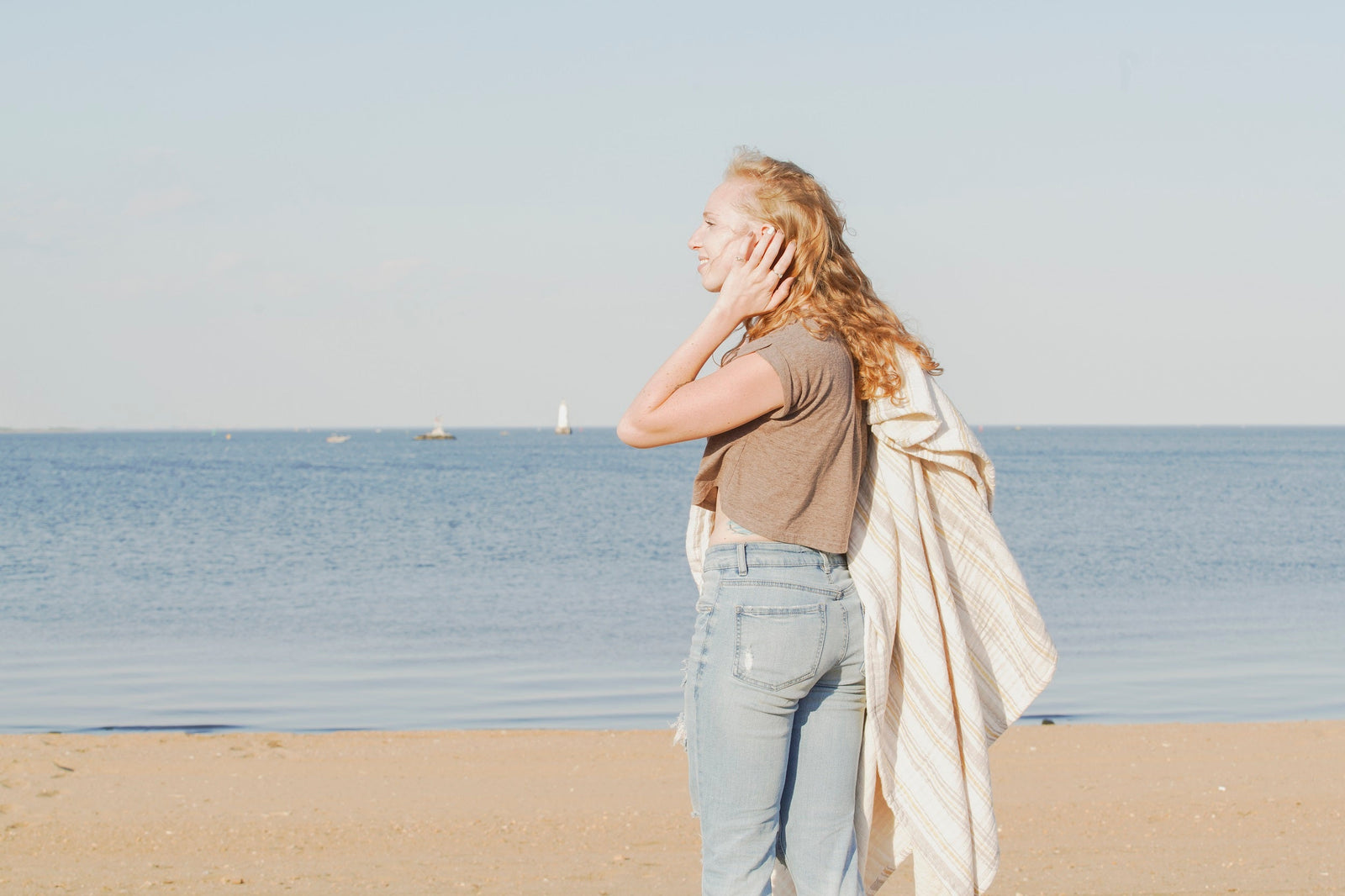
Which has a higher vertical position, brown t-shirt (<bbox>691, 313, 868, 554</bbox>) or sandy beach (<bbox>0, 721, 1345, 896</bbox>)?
brown t-shirt (<bbox>691, 313, 868, 554</bbox>)

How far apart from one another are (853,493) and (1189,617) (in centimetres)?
1471

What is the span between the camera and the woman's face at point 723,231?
2.43 metres

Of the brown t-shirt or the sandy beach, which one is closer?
the brown t-shirt

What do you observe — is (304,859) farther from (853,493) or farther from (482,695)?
(482,695)

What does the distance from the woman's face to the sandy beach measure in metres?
3.01

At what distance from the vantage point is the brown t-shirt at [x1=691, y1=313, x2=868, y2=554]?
2291 mm

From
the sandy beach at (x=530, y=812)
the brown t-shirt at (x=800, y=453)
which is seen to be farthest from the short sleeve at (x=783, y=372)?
the sandy beach at (x=530, y=812)

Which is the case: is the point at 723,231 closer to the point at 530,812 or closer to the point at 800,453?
the point at 800,453

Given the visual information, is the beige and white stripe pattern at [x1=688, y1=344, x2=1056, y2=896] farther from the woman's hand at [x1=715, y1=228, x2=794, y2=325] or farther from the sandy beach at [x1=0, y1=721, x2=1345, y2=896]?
the sandy beach at [x1=0, y1=721, x2=1345, y2=896]

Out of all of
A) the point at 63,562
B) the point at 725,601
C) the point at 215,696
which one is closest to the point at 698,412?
the point at 725,601

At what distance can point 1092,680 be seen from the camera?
10688 millimetres

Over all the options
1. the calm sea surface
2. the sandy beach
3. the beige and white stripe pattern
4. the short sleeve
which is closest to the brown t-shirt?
the short sleeve

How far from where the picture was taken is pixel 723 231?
8.02 ft

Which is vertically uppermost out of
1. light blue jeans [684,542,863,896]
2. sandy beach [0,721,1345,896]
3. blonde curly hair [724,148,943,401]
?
blonde curly hair [724,148,943,401]
